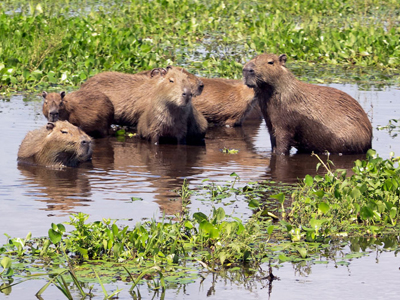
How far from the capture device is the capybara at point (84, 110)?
1077 cm

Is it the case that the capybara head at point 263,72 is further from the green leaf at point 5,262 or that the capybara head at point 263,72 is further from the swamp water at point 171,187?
the green leaf at point 5,262

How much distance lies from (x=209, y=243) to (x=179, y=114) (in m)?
4.97

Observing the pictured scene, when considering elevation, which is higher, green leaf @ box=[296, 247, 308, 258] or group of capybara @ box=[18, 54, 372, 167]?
group of capybara @ box=[18, 54, 372, 167]

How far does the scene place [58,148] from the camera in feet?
30.6

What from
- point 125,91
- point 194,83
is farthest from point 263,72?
point 125,91

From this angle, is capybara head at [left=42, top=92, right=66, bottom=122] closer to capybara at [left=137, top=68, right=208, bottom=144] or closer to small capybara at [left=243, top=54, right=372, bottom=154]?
capybara at [left=137, top=68, right=208, bottom=144]

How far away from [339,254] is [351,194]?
107 centimetres

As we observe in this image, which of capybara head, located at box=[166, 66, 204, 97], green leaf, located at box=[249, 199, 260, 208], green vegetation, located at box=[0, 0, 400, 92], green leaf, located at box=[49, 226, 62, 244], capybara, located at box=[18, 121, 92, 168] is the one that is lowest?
green leaf, located at box=[49, 226, 62, 244]

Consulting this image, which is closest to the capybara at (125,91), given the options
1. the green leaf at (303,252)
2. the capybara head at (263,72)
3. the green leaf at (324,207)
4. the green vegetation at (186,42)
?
the green vegetation at (186,42)

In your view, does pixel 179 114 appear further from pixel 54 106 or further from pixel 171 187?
pixel 171 187

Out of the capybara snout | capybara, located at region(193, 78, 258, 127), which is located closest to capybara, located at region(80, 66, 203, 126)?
capybara, located at region(193, 78, 258, 127)

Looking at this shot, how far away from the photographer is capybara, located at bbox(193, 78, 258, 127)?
1267 cm

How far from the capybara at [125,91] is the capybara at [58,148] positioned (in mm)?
2376

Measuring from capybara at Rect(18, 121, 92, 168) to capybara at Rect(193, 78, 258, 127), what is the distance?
3482 millimetres
